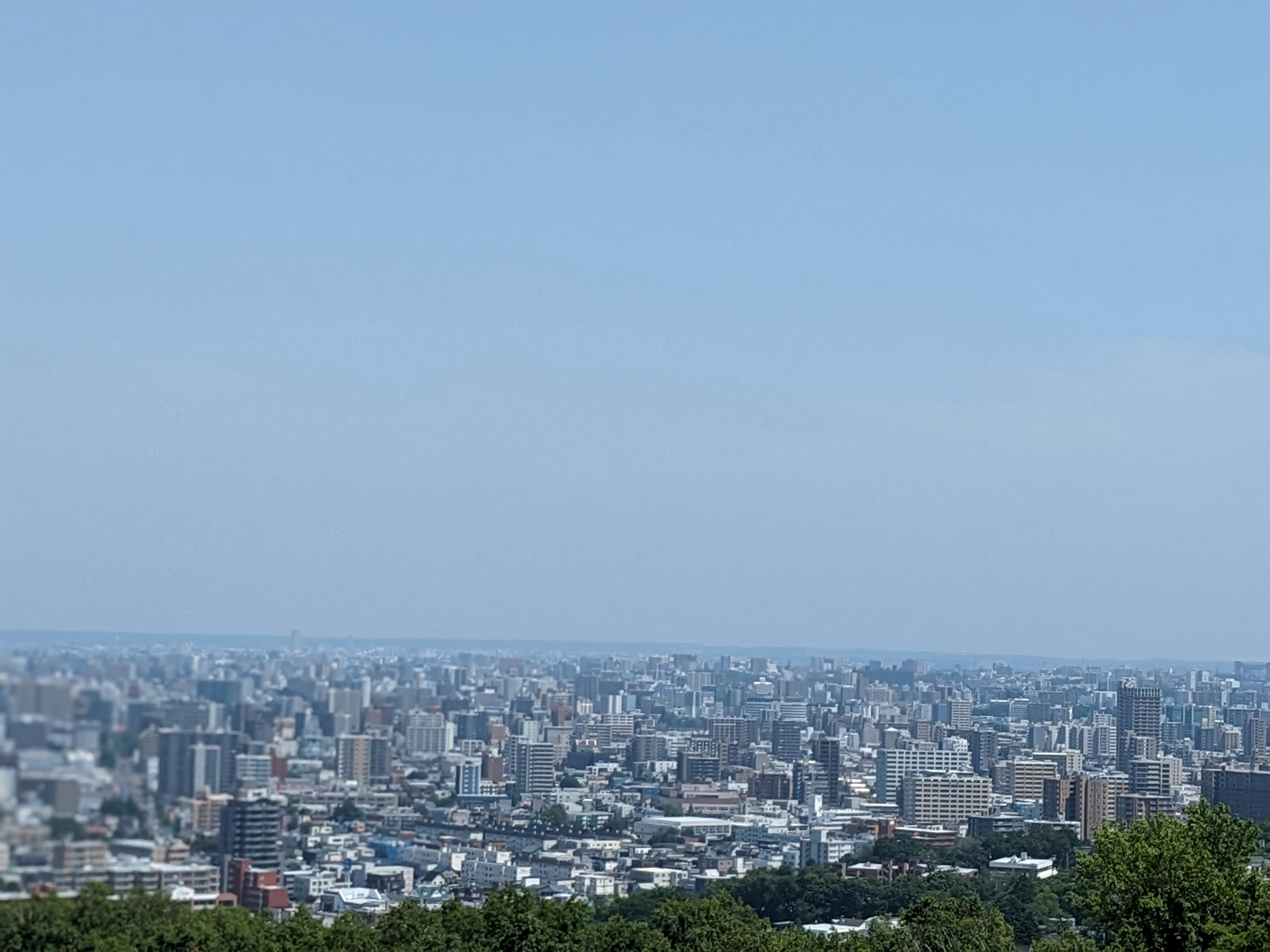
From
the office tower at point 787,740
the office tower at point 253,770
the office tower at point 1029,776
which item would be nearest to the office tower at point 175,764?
the office tower at point 253,770

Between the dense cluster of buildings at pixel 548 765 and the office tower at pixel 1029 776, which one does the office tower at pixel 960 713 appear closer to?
the dense cluster of buildings at pixel 548 765

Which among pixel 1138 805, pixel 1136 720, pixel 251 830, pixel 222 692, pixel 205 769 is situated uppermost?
pixel 222 692

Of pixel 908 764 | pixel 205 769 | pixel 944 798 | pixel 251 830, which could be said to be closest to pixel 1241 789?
pixel 944 798

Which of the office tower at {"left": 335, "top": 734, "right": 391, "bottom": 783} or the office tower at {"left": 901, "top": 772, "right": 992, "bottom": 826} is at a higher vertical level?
the office tower at {"left": 335, "top": 734, "right": 391, "bottom": 783}

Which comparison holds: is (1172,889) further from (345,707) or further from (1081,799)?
(1081,799)

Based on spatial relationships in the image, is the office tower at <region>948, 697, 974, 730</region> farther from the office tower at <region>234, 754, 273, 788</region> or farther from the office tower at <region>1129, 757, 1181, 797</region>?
the office tower at <region>234, 754, 273, 788</region>

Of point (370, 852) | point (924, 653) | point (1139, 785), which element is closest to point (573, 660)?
point (1139, 785)

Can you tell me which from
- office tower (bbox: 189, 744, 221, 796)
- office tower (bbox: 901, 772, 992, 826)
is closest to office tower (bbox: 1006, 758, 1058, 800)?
office tower (bbox: 901, 772, 992, 826)
